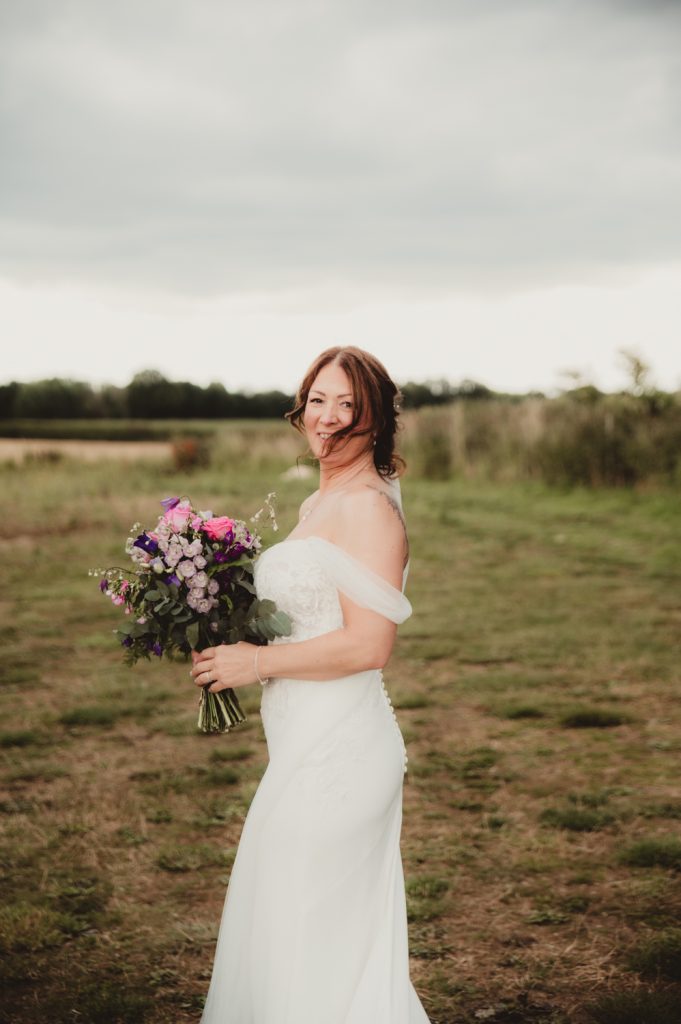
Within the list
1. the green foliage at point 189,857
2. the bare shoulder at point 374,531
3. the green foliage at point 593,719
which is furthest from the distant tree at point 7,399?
the bare shoulder at point 374,531

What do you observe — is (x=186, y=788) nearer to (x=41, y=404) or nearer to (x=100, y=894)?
(x=100, y=894)

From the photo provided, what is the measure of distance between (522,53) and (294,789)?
1283cm

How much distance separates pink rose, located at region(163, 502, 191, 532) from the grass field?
2200mm

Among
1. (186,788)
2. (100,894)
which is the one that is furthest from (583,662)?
(100,894)

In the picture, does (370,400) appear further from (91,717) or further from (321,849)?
(91,717)

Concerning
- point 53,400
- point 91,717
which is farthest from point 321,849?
point 53,400

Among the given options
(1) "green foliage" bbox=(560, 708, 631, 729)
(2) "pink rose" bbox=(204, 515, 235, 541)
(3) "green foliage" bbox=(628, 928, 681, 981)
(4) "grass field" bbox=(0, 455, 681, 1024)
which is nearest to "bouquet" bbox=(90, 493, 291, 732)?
(2) "pink rose" bbox=(204, 515, 235, 541)

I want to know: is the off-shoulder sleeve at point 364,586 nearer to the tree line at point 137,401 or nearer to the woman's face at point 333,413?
the woman's face at point 333,413

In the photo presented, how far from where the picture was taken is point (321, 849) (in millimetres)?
2775

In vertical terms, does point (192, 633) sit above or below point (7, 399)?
below

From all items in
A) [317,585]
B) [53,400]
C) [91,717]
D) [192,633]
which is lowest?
[91,717]

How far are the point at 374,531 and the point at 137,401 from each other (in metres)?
41.6

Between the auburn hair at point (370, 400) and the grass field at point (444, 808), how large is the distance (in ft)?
7.90

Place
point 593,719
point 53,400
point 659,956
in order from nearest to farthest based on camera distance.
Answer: point 659,956 → point 593,719 → point 53,400
